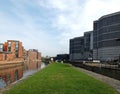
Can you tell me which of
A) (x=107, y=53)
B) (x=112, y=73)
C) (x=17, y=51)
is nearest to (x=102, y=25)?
(x=107, y=53)

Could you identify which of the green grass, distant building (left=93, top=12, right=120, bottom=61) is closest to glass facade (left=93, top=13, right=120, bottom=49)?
distant building (left=93, top=12, right=120, bottom=61)

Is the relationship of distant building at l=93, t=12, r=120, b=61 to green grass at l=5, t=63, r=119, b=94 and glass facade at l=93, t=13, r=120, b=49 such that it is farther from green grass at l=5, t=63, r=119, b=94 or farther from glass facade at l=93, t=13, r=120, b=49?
green grass at l=5, t=63, r=119, b=94

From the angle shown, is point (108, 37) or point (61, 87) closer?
point (61, 87)

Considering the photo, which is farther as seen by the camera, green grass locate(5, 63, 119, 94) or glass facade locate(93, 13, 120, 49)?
glass facade locate(93, 13, 120, 49)

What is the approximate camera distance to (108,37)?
153m

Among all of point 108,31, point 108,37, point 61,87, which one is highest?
point 108,31

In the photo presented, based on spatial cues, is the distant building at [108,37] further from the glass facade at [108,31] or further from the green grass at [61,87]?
the green grass at [61,87]

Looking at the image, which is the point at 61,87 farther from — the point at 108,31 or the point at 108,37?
the point at 108,31

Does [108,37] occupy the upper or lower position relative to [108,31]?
lower

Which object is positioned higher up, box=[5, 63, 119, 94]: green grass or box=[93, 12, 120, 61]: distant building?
box=[93, 12, 120, 61]: distant building

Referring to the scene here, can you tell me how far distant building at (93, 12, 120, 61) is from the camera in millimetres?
144250

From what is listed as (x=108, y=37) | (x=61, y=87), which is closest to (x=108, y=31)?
(x=108, y=37)

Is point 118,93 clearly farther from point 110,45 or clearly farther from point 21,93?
point 110,45

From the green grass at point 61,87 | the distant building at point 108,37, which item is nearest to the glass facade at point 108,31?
the distant building at point 108,37
